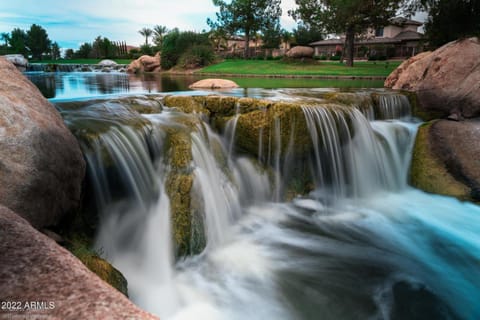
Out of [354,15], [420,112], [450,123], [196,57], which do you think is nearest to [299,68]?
[354,15]

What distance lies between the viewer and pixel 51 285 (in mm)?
1336

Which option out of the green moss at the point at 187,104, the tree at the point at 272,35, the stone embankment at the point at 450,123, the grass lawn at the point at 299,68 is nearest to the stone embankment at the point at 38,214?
the green moss at the point at 187,104

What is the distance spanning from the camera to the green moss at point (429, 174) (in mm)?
6395

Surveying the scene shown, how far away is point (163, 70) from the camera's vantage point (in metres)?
43.7

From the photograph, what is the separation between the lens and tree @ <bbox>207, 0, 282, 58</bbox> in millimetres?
48438

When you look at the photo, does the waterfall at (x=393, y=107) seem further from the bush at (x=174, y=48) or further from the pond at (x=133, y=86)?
the bush at (x=174, y=48)

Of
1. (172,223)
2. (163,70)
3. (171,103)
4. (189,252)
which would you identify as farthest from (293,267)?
(163,70)

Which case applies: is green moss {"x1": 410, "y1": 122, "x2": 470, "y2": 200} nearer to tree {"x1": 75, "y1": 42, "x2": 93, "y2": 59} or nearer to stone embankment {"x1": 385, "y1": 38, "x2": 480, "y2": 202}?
stone embankment {"x1": 385, "y1": 38, "x2": 480, "y2": 202}

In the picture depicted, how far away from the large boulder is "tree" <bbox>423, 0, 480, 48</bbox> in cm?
1496

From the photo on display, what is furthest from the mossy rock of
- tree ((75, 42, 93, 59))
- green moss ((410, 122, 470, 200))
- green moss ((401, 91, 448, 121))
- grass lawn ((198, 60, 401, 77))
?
tree ((75, 42, 93, 59))

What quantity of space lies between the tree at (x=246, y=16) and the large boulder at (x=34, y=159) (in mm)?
48834

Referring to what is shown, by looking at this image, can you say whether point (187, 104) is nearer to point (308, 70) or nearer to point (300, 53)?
point (308, 70)

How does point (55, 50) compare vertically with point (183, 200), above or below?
above

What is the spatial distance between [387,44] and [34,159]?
55.1 metres
